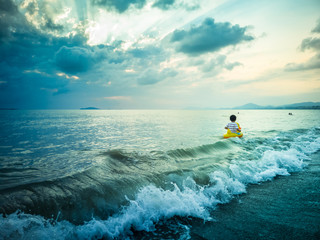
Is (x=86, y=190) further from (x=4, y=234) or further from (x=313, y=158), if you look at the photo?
(x=313, y=158)

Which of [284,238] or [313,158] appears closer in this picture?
[284,238]

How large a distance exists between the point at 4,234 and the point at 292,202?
7.35m

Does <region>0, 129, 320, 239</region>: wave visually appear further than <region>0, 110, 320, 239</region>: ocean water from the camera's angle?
No

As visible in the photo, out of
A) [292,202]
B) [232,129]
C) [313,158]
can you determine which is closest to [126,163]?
[292,202]

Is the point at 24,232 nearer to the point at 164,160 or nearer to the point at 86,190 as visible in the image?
the point at 86,190

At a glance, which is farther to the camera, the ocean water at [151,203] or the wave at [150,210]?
the ocean water at [151,203]

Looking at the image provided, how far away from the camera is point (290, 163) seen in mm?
8672

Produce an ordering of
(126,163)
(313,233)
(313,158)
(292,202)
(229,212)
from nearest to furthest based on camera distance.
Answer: (313,233) < (229,212) < (292,202) < (126,163) < (313,158)

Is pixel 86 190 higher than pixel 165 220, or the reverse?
pixel 86 190

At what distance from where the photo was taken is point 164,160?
9.19 meters

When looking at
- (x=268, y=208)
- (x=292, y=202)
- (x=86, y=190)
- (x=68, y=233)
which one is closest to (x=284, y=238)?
(x=268, y=208)

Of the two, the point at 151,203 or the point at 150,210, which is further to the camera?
the point at 151,203

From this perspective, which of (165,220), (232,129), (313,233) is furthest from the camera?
(232,129)

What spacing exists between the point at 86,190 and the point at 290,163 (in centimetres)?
996
